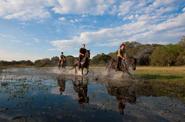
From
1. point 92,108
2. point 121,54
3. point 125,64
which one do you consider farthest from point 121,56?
point 92,108

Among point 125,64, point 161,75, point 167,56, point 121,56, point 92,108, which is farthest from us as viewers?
point 167,56

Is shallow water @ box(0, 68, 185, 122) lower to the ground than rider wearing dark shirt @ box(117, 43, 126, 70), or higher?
lower

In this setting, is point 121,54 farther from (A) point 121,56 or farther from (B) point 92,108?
(B) point 92,108

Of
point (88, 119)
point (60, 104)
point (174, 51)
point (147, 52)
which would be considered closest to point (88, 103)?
point (60, 104)

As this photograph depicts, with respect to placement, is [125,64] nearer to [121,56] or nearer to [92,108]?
[121,56]

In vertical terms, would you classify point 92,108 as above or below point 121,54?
below

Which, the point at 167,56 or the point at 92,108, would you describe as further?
the point at 167,56

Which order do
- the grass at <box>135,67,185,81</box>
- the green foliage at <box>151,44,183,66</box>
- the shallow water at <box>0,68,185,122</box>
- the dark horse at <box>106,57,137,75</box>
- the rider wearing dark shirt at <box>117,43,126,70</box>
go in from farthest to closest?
1. the green foliage at <box>151,44,183,66</box>
2. the dark horse at <box>106,57,137,75</box>
3. the rider wearing dark shirt at <box>117,43,126,70</box>
4. the grass at <box>135,67,185,81</box>
5. the shallow water at <box>0,68,185,122</box>

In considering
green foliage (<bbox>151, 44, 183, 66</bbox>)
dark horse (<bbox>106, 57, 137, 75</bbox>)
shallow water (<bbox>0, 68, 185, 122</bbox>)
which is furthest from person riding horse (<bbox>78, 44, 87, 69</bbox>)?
green foliage (<bbox>151, 44, 183, 66</bbox>)

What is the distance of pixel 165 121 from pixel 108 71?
69.3 ft

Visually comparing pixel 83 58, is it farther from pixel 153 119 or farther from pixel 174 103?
pixel 153 119

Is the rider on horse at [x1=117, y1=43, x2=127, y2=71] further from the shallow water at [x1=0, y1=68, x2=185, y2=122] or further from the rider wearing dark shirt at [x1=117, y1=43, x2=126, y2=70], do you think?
the shallow water at [x1=0, y1=68, x2=185, y2=122]

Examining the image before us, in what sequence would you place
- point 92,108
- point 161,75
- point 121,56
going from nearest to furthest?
point 92,108
point 121,56
point 161,75

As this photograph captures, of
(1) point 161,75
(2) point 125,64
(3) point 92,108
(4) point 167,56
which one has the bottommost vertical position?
(3) point 92,108
